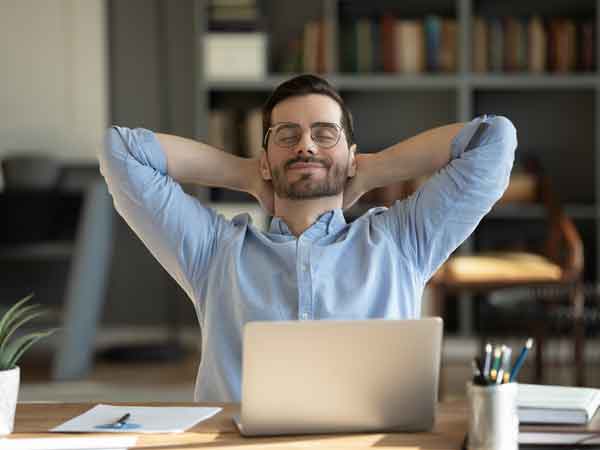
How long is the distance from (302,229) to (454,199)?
300 mm

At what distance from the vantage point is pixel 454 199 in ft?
6.59

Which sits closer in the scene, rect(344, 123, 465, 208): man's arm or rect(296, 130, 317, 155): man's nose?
rect(296, 130, 317, 155): man's nose

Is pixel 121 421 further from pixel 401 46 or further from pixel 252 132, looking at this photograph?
pixel 401 46

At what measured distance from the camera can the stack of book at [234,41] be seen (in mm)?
5082

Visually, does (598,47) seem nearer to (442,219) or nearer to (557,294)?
(557,294)

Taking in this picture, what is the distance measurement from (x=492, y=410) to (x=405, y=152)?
0.87 meters

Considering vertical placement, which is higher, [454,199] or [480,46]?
[480,46]

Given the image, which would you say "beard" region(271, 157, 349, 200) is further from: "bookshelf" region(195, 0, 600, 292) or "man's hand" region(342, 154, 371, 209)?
"bookshelf" region(195, 0, 600, 292)

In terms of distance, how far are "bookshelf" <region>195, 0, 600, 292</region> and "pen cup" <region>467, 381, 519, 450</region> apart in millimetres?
3805

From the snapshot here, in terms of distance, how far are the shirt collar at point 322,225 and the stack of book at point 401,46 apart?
10.4ft

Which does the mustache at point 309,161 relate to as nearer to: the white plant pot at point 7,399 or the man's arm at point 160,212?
the man's arm at point 160,212

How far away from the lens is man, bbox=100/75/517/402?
1.97m

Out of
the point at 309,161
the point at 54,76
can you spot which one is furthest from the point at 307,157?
the point at 54,76

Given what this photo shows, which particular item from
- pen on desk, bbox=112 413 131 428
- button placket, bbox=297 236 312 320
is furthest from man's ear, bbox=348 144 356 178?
pen on desk, bbox=112 413 131 428
